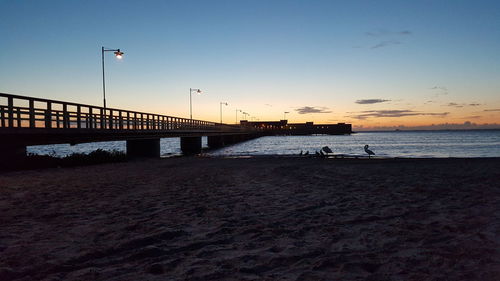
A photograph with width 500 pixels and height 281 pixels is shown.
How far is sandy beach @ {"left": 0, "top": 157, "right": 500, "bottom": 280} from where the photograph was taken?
3.87 meters

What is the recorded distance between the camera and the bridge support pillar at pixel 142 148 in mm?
28391

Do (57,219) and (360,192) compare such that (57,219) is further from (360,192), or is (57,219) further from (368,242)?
(360,192)

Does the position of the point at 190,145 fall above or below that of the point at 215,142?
below

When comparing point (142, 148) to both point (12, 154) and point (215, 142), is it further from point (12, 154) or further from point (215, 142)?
point (215, 142)

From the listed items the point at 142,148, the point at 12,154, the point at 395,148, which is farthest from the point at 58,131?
the point at 395,148

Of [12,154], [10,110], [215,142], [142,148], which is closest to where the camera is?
[10,110]

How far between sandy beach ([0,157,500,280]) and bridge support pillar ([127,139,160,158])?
61.4 feet

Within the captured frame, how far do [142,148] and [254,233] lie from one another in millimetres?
25457

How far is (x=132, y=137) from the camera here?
25859mm

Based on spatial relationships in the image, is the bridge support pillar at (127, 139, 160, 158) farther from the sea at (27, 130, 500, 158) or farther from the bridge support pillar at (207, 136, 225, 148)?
the bridge support pillar at (207, 136, 225, 148)

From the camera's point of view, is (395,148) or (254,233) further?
(395,148)

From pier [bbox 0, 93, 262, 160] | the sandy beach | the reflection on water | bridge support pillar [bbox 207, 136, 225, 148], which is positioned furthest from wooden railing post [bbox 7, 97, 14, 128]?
bridge support pillar [bbox 207, 136, 225, 148]

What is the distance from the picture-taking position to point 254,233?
534 cm

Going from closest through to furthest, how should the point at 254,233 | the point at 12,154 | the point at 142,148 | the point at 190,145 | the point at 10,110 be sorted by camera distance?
the point at 254,233 → the point at 10,110 → the point at 12,154 → the point at 142,148 → the point at 190,145
